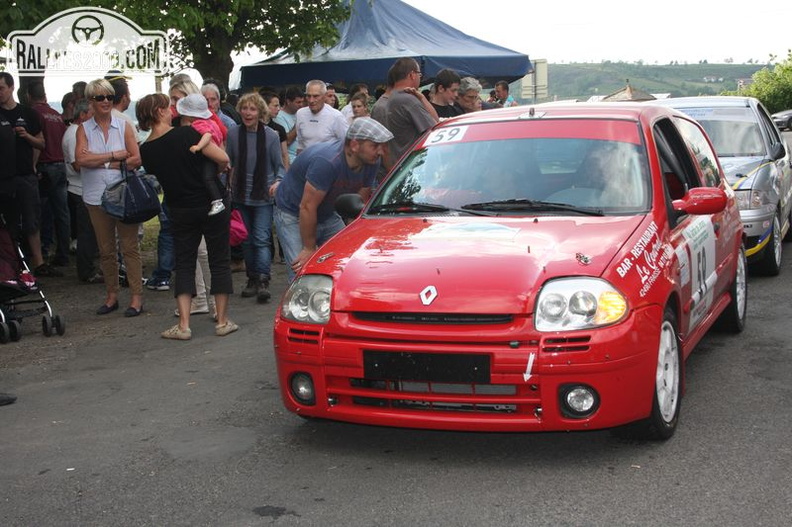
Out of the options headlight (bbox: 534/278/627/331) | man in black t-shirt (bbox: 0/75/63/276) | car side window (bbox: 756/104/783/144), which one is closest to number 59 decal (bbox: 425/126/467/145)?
headlight (bbox: 534/278/627/331)

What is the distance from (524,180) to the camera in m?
5.93

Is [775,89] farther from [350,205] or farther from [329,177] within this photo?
[350,205]

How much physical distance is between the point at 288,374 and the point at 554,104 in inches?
110

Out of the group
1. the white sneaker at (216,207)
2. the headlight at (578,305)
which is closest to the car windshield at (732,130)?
the white sneaker at (216,207)

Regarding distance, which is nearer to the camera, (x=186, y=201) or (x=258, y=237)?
(x=186, y=201)

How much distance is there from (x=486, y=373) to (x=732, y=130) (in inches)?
278

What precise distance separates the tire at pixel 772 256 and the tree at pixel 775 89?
174 ft

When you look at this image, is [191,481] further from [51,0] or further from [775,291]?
[51,0]

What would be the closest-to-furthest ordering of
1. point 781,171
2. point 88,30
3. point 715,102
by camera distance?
point 781,171 < point 715,102 < point 88,30

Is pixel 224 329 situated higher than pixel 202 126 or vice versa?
pixel 202 126

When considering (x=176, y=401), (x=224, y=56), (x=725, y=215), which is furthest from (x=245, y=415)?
(x=224, y=56)

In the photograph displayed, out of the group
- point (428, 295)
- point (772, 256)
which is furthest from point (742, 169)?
point (428, 295)

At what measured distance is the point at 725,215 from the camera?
7047mm

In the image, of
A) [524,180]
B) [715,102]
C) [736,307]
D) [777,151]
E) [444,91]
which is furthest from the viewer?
[715,102]
